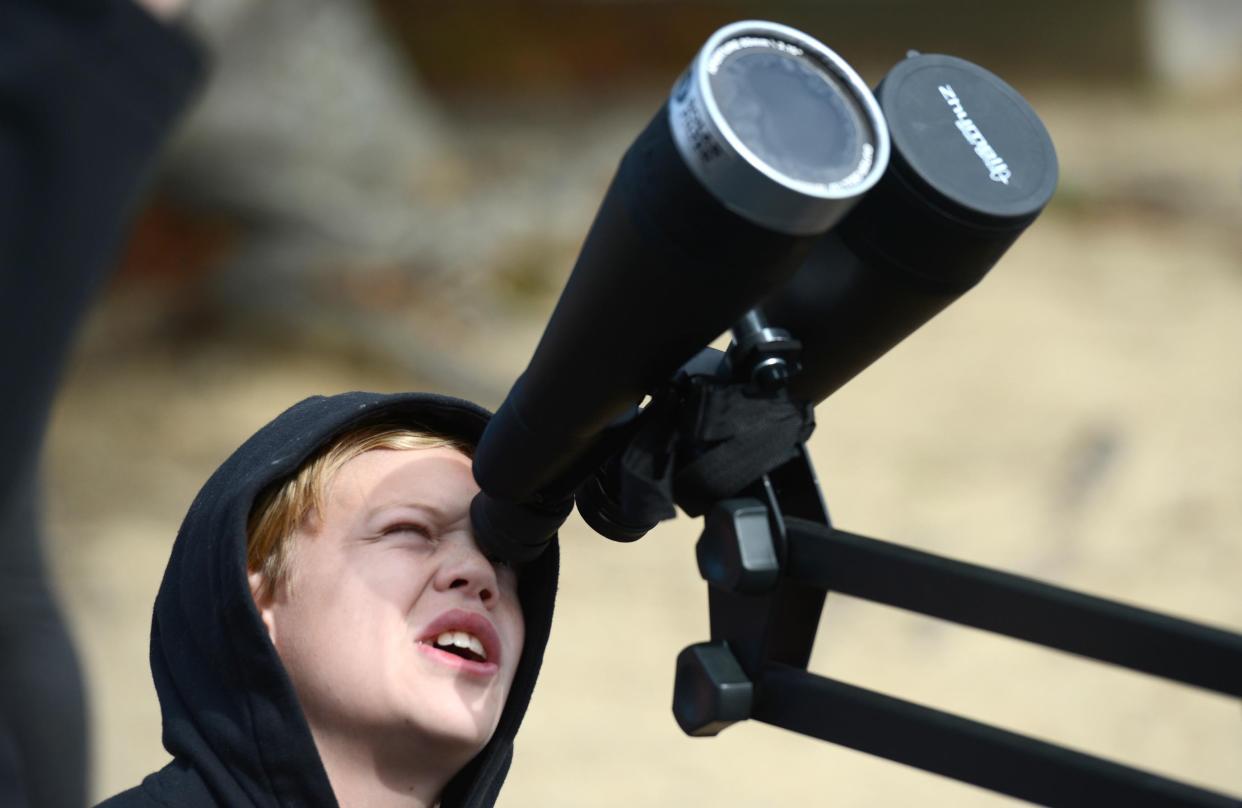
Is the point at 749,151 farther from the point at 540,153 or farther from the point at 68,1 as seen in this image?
the point at 540,153

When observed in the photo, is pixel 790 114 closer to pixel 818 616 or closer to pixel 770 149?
pixel 770 149

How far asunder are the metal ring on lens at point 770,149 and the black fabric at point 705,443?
0.13 m

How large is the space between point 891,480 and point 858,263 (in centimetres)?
374

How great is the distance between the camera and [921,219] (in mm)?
820

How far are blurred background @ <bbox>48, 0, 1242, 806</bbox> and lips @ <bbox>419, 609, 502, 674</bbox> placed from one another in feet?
8.22

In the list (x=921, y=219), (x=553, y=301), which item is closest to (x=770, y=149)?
(x=921, y=219)

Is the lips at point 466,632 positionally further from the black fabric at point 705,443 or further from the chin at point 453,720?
the black fabric at point 705,443

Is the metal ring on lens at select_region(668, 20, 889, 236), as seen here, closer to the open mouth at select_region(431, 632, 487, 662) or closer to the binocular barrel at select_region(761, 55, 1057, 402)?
the binocular barrel at select_region(761, 55, 1057, 402)

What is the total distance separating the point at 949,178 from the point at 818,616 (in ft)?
0.88

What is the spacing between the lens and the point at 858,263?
849 millimetres

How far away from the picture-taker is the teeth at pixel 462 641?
3.95 feet

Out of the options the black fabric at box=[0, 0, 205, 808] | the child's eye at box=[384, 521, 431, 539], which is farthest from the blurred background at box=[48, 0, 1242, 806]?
the black fabric at box=[0, 0, 205, 808]

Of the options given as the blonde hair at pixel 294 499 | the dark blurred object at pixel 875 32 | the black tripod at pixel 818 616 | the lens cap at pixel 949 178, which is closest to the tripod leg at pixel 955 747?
the black tripod at pixel 818 616

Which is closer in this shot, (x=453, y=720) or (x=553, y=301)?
(x=453, y=720)
